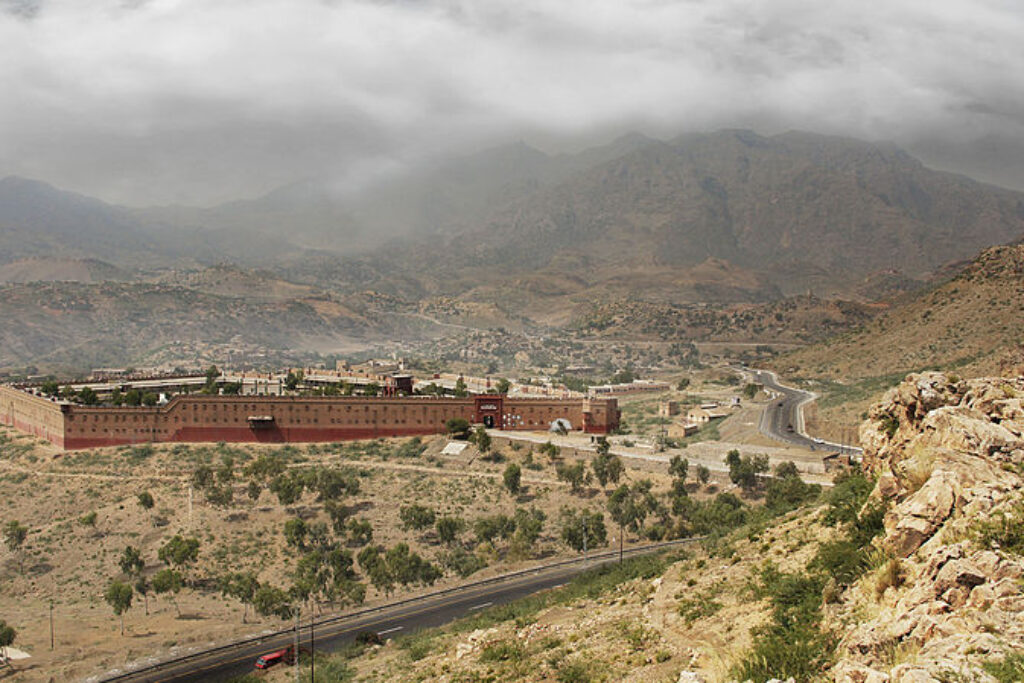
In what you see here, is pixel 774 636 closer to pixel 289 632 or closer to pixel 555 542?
pixel 289 632

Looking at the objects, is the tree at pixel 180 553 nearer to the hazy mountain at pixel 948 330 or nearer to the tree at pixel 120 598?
the tree at pixel 120 598

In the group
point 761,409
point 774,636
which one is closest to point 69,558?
point 774,636

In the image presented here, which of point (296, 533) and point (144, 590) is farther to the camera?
point (296, 533)

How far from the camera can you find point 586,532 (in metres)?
49.7

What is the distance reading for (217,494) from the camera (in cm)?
5816

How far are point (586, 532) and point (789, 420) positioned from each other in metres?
42.9

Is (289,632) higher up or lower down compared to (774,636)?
lower down

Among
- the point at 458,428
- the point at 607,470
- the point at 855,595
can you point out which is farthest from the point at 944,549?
the point at 458,428

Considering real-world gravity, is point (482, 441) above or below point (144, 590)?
above

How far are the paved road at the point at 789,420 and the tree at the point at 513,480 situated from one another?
26468 mm

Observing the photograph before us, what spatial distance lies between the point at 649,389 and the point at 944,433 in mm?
111317

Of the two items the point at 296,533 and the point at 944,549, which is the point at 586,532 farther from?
the point at 944,549

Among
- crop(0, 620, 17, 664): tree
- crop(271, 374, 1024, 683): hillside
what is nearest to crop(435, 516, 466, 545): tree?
crop(271, 374, 1024, 683): hillside

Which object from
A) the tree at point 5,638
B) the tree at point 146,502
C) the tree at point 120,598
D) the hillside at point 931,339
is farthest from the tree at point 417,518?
the hillside at point 931,339
